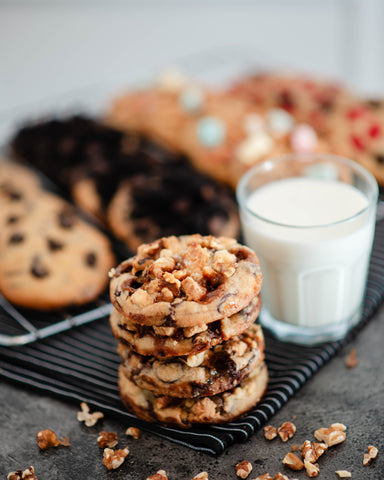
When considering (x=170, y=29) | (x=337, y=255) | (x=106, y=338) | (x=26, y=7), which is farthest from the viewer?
(x=170, y=29)

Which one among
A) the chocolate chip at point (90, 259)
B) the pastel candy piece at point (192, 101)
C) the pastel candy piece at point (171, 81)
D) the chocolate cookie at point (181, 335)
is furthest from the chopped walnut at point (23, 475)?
the pastel candy piece at point (171, 81)

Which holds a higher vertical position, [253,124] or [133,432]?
[253,124]

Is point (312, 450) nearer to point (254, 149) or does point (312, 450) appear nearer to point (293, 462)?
point (293, 462)

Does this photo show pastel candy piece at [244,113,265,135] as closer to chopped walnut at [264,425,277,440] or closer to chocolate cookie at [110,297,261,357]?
Result: chocolate cookie at [110,297,261,357]

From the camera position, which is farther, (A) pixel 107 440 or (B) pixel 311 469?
(A) pixel 107 440

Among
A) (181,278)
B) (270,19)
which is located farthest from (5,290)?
(270,19)

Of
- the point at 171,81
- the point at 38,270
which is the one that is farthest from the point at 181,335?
the point at 171,81

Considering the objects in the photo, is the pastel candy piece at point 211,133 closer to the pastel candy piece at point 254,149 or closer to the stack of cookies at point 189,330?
the pastel candy piece at point 254,149

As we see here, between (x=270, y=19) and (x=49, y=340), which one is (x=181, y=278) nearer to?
(x=49, y=340)
